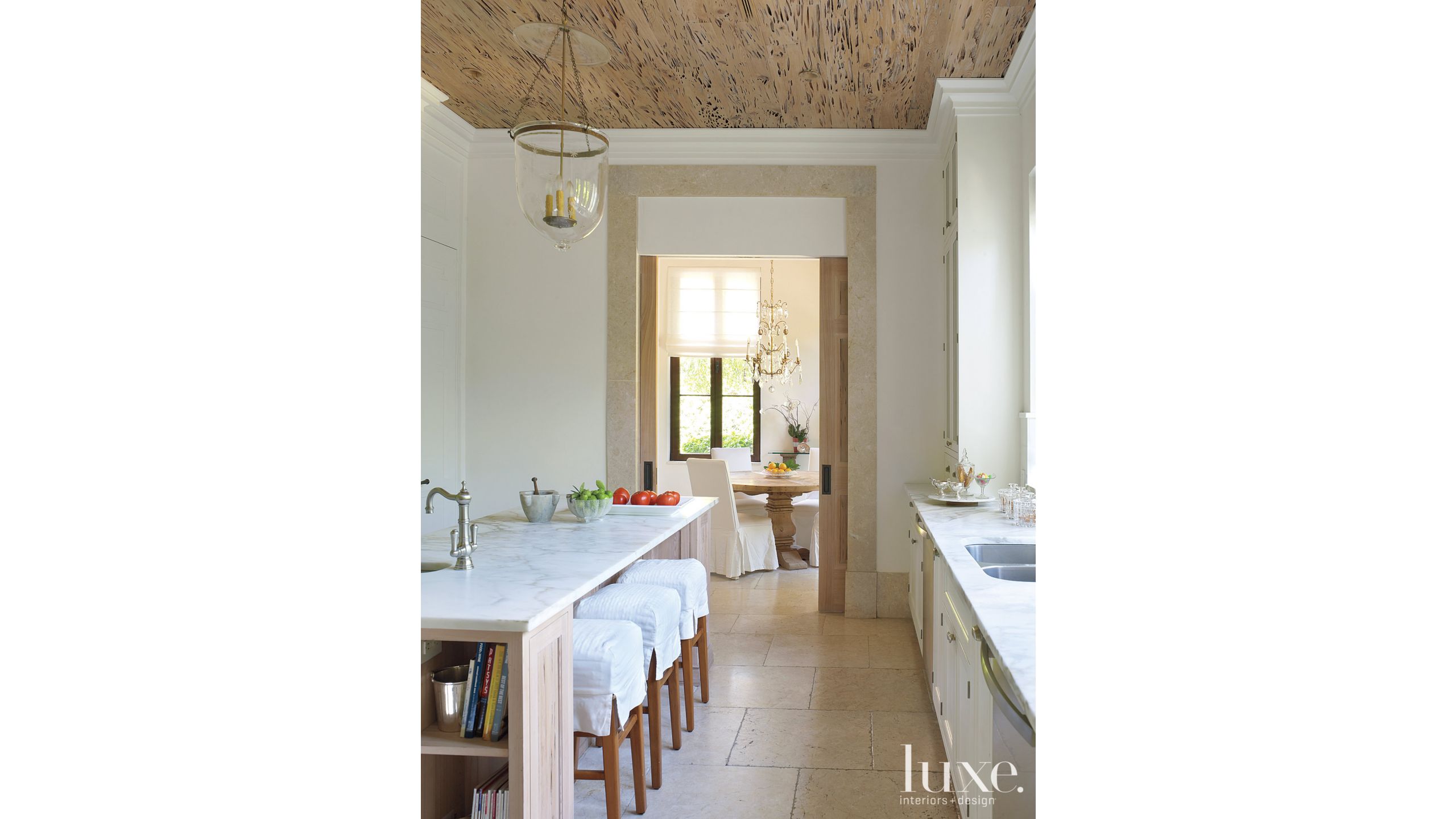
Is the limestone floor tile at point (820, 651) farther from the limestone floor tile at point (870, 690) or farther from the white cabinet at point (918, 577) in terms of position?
the white cabinet at point (918, 577)

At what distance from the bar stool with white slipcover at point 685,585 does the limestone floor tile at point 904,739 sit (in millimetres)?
739

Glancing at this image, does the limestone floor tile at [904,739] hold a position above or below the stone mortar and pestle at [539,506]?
below

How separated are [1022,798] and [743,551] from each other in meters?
4.72

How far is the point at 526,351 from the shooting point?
5.27 meters

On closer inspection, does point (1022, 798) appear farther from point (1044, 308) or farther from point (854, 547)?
point (854, 547)

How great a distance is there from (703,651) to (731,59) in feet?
9.20

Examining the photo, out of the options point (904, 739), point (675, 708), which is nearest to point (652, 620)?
point (675, 708)

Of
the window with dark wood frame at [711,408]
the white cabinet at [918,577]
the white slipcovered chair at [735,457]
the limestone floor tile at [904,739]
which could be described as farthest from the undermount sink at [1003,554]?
the window with dark wood frame at [711,408]

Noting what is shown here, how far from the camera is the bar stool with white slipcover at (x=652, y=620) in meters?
2.59

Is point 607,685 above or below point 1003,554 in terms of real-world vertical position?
below

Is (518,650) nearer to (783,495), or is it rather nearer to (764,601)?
(764,601)

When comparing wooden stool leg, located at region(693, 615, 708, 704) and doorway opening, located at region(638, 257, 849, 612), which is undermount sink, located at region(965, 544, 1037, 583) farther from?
doorway opening, located at region(638, 257, 849, 612)
